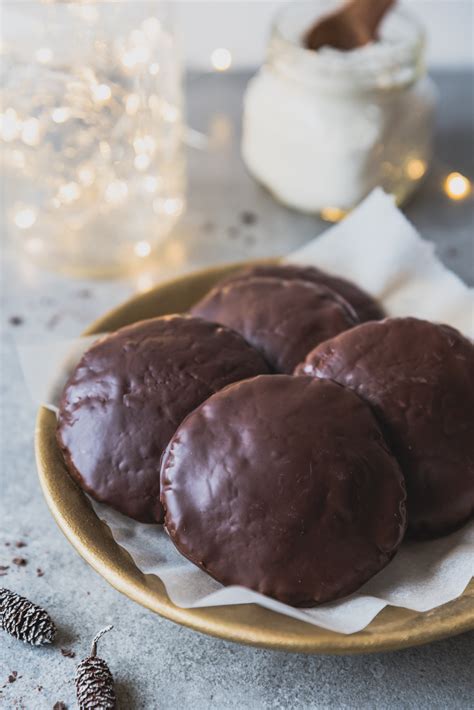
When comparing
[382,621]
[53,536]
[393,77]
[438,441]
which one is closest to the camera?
[382,621]

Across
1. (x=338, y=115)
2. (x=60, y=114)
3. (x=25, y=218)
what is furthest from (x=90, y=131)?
(x=338, y=115)

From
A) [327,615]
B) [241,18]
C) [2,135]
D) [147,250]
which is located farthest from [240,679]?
[241,18]

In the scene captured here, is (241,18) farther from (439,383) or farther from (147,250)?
(439,383)

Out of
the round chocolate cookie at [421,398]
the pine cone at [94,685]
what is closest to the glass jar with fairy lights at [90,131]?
the round chocolate cookie at [421,398]

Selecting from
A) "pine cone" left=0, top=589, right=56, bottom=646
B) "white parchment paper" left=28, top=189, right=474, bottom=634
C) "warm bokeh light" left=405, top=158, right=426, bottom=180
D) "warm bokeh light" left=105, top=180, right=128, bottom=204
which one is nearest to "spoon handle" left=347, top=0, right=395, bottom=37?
"warm bokeh light" left=405, top=158, right=426, bottom=180

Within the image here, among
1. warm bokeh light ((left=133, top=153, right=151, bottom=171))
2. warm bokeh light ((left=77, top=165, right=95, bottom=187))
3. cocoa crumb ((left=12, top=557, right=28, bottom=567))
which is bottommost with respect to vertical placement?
cocoa crumb ((left=12, top=557, right=28, bottom=567))

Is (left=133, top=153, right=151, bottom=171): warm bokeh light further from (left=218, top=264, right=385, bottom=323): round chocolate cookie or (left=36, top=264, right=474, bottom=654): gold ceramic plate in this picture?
(left=36, top=264, right=474, bottom=654): gold ceramic plate

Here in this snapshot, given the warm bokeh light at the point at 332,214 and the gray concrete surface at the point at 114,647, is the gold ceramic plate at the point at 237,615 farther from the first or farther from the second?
the warm bokeh light at the point at 332,214
